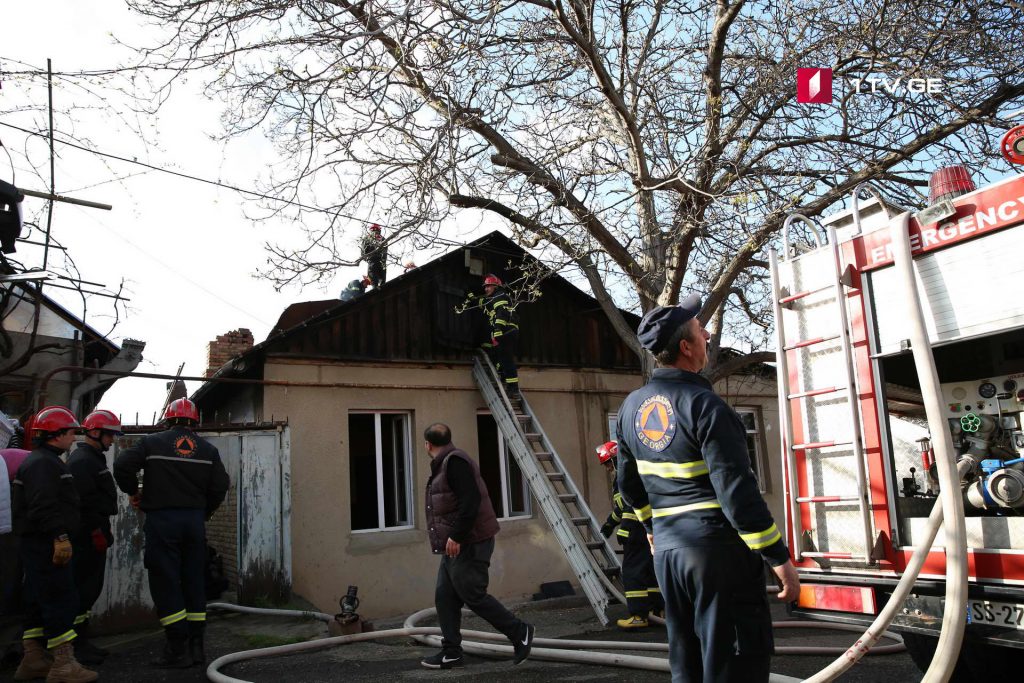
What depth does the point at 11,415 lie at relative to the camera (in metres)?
9.13

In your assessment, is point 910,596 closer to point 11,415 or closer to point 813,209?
point 813,209

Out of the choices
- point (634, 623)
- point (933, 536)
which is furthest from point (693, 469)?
point (634, 623)

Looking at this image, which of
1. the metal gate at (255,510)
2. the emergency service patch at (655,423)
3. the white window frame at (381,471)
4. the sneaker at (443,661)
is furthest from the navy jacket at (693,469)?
the white window frame at (381,471)

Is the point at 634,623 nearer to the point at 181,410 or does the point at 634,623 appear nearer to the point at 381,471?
the point at 381,471

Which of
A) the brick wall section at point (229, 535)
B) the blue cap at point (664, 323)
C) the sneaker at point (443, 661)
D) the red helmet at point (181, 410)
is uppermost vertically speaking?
the blue cap at point (664, 323)

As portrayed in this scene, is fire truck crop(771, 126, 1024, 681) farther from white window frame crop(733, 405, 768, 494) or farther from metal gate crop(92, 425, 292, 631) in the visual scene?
white window frame crop(733, 405, 768, 494)

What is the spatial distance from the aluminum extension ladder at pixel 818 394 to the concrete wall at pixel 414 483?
6306mm

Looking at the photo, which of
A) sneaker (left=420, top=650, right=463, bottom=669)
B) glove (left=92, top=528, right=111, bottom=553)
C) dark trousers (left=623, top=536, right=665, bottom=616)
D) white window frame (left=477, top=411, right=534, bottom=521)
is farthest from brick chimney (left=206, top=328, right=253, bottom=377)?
sneaker (left=420, top=650, right=463, bottom=669)

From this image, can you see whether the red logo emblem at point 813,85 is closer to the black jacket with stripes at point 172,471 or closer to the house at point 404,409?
the house at point 404,409

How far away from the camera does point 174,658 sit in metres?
5.52

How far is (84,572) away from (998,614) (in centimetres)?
585

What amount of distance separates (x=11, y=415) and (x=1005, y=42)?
1217 centimetres

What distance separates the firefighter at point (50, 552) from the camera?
16.3ft

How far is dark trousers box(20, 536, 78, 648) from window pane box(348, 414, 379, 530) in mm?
4661
